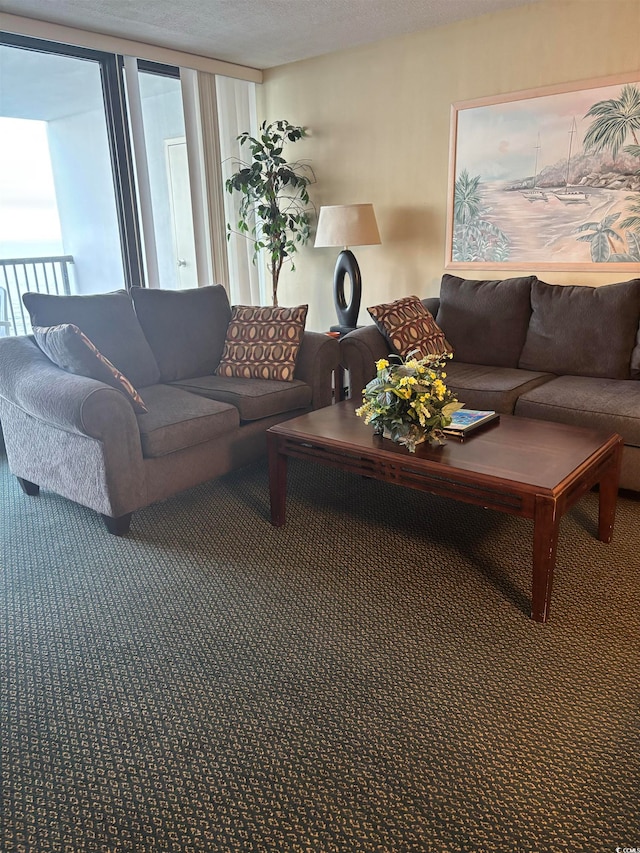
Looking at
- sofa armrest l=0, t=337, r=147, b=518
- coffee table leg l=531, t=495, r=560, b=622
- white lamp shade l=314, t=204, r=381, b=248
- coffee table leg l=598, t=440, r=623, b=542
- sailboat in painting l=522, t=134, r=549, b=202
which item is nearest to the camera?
coffee table leg l=531, t=495, r=560, b=622

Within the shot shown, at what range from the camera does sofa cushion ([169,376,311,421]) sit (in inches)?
130

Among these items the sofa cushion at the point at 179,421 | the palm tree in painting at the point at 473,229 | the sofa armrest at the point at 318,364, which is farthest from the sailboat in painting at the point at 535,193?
the sofa cushion at the point at 179,421

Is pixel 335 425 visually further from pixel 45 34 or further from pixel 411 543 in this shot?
pixel 45 34

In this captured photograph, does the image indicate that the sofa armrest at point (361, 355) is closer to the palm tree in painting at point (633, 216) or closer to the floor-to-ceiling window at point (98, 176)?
the palm tree in painting at point (633, 216)

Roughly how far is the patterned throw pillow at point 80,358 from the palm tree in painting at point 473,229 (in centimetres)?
250

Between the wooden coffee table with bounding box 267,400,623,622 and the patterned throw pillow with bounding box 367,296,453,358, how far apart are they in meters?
0.96

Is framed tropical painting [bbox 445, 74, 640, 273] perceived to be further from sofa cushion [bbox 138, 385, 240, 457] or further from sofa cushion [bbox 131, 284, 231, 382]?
sofa cushion [bbox 138, 385, 240, 457]

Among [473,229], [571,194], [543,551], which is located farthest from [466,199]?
[543,551]

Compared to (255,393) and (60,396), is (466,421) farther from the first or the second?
(60,396)

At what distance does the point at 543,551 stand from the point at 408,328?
78.3 inches

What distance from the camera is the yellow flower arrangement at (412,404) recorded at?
237cm

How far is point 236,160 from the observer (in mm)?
5086

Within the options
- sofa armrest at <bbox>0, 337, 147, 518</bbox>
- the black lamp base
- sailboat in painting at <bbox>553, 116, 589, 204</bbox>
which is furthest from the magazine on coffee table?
the black lamp base

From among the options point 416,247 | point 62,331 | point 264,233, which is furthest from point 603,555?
point 264,233
